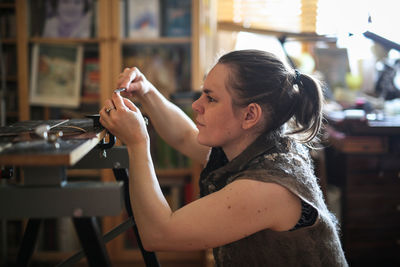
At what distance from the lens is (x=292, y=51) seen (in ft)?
10.5

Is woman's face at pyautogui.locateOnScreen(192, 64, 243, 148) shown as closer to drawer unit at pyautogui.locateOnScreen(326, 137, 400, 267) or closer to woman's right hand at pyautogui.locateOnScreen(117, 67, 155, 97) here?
woman's right hand at pyautogui.locateOnScreen(117, 67, 155, 97)

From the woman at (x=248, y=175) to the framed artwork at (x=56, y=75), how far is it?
1.29 meters

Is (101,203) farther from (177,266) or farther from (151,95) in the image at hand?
(177,266)

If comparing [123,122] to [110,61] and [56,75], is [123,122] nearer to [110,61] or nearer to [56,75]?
[110,61]

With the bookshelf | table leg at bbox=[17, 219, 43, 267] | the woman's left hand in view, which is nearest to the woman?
the woman's left hand

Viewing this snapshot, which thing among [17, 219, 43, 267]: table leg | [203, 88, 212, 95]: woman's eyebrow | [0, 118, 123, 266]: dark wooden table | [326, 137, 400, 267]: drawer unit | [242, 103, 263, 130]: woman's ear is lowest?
[326, 137, 400, 267]: drawer unit

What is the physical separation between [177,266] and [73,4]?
64.1 inches

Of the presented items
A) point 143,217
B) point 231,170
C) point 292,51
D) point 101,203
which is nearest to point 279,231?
point 231,170

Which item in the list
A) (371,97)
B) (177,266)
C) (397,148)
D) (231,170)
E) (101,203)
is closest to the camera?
(101,203)

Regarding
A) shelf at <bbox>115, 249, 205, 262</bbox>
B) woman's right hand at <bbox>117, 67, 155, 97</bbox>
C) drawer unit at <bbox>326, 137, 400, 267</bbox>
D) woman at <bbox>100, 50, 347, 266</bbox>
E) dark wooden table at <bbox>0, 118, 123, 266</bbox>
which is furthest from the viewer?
shelf at <bbox>115, 249, 205, 262</bbox>

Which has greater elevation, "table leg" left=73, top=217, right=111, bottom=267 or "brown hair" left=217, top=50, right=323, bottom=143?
"brown hair" left=217, top=50, right=323, bottom=143

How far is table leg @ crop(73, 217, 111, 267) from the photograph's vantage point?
2.53 ft

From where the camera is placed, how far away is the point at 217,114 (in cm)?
110

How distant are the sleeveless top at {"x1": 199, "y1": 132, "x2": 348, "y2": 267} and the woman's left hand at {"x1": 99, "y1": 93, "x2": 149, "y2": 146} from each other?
0.87 ft
